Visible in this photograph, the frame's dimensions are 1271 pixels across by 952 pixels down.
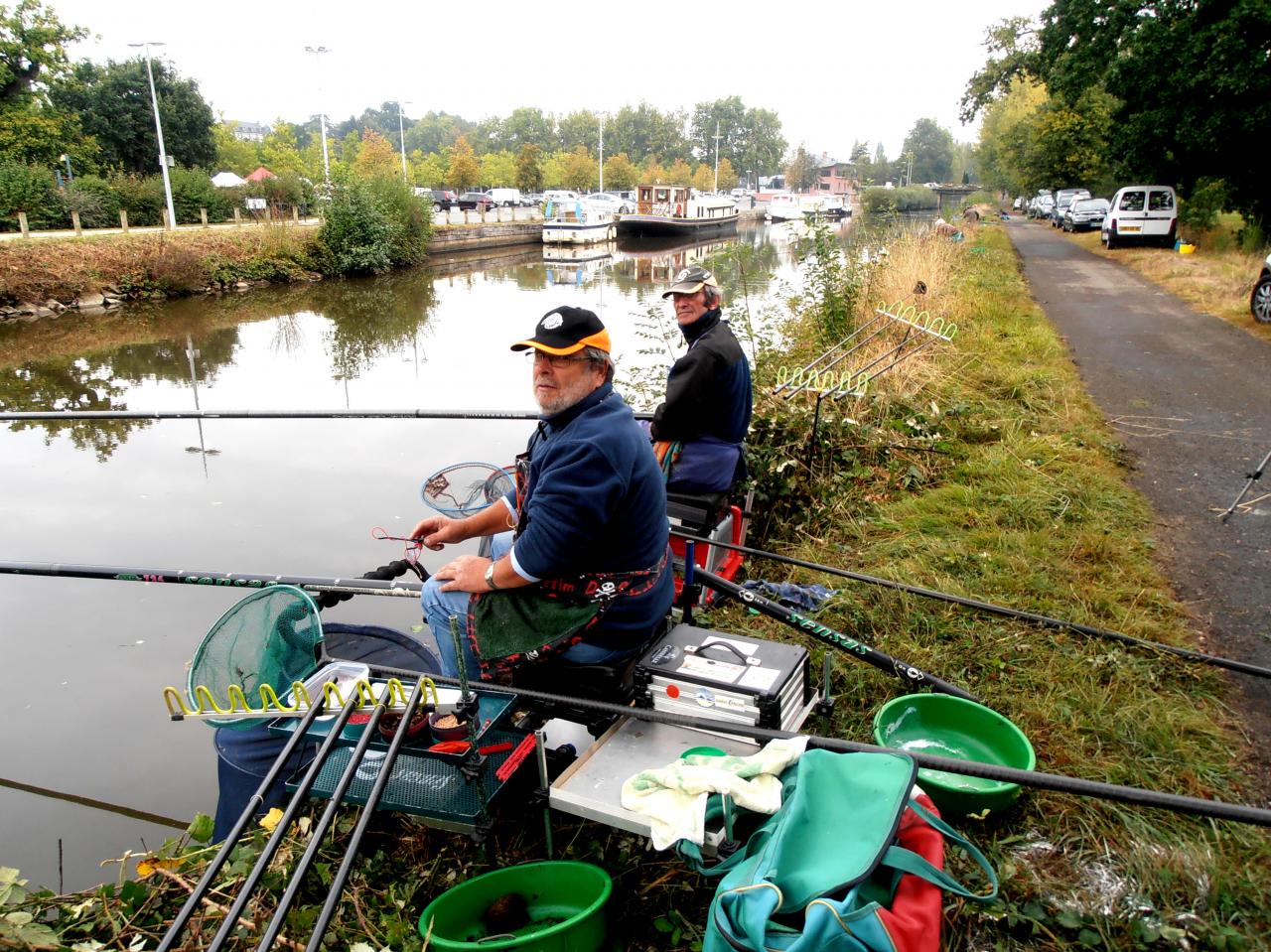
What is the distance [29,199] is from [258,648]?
98.2 feet

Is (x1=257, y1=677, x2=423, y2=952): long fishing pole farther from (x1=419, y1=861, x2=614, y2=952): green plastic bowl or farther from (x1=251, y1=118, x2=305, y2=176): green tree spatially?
A: (x1=251, y1=118, x2=305, y2=176): green tree

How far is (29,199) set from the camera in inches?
1030

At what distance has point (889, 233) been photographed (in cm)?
1605

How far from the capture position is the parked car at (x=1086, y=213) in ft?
103

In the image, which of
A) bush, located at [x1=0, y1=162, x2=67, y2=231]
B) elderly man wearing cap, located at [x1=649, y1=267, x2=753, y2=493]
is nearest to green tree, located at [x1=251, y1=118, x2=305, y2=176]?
bush, located at [x1=0, y1=162, x2=67, y2=231]

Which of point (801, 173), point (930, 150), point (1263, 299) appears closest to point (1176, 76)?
point (1263, 299)

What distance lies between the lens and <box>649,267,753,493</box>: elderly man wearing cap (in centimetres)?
465

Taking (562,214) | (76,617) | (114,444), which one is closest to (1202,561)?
(76,617)

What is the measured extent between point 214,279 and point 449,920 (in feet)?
80.6

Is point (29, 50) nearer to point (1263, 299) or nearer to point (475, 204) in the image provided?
point (475, 204)

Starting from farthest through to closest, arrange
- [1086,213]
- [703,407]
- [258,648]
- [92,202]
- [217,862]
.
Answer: [1086,213]
[92,202]
[703,407]
[258,648]
[217,862]

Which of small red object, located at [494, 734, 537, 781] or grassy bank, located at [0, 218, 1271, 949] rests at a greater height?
small red object, located at [494, 734, 537, 781]

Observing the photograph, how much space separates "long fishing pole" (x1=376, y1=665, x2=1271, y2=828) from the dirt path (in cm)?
113

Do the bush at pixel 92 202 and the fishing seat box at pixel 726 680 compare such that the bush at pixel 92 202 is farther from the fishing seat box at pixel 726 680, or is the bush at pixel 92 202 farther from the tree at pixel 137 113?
the fishing seat box at pixel 726 680
